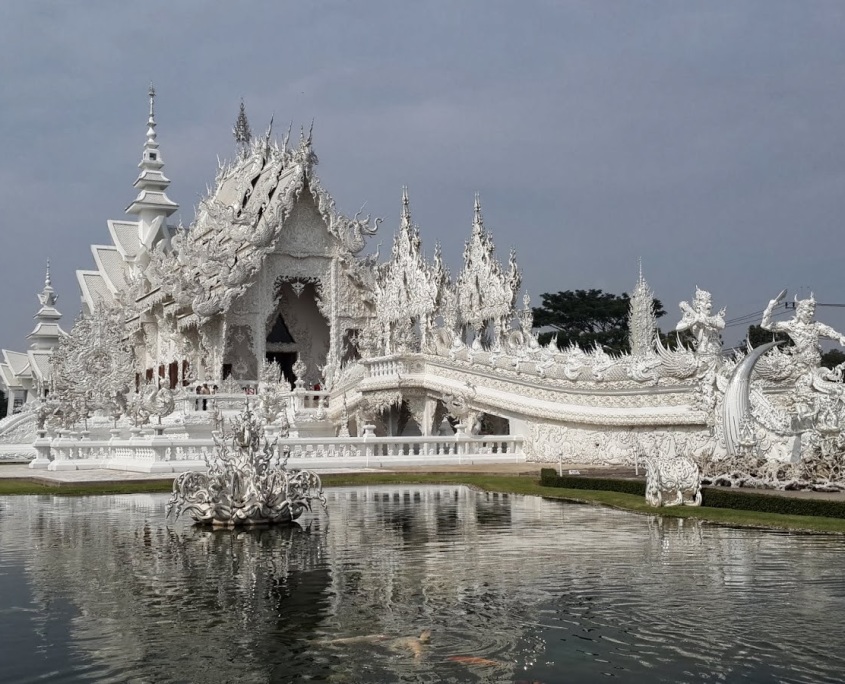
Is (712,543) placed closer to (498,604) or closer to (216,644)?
(498,604)

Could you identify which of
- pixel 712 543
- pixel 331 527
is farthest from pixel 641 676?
pixel 331 527

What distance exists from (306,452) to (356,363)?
8708 mm

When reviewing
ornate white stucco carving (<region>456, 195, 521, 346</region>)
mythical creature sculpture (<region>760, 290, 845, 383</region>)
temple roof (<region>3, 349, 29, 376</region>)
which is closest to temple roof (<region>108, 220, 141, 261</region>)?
temple roof (<region>3, 349, 29, 376</region>)

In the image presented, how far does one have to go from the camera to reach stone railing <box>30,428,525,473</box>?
19344mm

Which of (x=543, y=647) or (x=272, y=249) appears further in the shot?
(x=272, y=249)

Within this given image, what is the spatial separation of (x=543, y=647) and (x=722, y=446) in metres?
10.3

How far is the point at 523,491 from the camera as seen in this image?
15.3 metres

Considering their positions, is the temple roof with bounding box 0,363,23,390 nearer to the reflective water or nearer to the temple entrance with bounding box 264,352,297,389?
the temple entrance with bounding box 264,352,297,389

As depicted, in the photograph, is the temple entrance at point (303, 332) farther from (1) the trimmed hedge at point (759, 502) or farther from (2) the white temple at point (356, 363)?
(1) the trimmed hedge at point (759, 502)

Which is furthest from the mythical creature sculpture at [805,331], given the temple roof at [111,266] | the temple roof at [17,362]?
the temple roof at [17,362]

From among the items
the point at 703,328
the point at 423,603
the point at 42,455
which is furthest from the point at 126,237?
the point at 423,603

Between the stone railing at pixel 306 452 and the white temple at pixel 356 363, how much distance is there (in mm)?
55

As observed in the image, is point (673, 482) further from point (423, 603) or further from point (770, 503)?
point (423, 603)

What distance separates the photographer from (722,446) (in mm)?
15516
